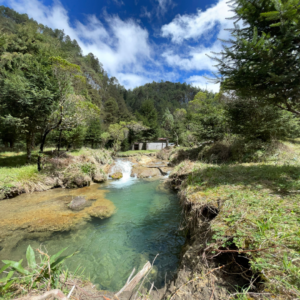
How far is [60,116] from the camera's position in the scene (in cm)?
1038

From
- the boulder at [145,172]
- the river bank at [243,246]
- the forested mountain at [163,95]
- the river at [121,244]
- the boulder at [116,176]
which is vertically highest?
the forested mountain at [163,95]

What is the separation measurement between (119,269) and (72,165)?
30.3ft

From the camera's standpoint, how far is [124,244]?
4699mm

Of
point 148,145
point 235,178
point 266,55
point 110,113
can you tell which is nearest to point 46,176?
point 235,178

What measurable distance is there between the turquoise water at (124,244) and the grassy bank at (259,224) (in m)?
1.64

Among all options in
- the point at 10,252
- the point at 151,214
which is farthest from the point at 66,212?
the point at 151,214

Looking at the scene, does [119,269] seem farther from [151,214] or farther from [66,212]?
[66,212]

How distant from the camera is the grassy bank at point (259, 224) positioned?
166 centimetres

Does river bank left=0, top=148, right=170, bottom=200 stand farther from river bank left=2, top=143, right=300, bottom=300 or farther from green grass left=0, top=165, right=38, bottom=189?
river bank left=2, top=143, right=300, bottom=300

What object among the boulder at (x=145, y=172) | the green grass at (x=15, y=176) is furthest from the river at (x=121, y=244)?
the boulder at (x=145, y=172)

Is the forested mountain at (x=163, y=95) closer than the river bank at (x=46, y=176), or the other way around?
the river bank at (x=46, y=176)

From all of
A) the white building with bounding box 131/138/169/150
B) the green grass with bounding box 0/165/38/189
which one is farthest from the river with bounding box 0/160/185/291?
the white building with bounding box 131/138/169/150

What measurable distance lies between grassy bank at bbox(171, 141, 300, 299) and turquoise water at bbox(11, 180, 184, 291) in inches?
64.4

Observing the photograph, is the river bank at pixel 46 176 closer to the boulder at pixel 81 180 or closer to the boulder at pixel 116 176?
the boulder at pixel 81 180
